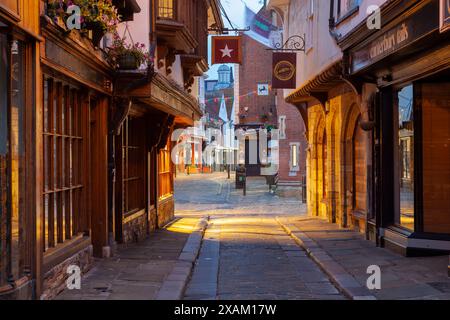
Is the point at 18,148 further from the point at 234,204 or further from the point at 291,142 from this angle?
the point at 291,142

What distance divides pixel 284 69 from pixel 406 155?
7.72 meters

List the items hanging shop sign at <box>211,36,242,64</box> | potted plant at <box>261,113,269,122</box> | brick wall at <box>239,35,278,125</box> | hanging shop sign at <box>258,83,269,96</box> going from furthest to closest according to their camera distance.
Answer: brick wall at <box>239,35,278,125</box>, hanging shop sign at <box>258,83,269,96</box>, potted plant at <box>261,113,269,122</box>, hanging shop sign at <box>211,36,242,64</box>

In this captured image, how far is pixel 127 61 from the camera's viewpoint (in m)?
10.3

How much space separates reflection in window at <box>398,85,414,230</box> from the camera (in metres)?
10.3

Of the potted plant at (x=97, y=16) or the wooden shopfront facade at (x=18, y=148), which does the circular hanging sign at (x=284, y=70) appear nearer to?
the potted plant at (x=97, y=16)

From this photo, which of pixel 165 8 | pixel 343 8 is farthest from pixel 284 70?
pixel 165 8

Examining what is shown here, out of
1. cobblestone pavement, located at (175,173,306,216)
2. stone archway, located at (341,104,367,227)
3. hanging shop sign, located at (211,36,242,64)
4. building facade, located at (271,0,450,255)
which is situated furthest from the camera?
cobblestone pavement, located at (175,173,306,216)

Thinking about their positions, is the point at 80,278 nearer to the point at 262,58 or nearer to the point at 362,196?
the point at 362,196

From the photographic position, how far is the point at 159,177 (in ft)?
54.0

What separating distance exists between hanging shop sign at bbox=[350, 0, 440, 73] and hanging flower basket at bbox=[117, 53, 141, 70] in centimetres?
382
